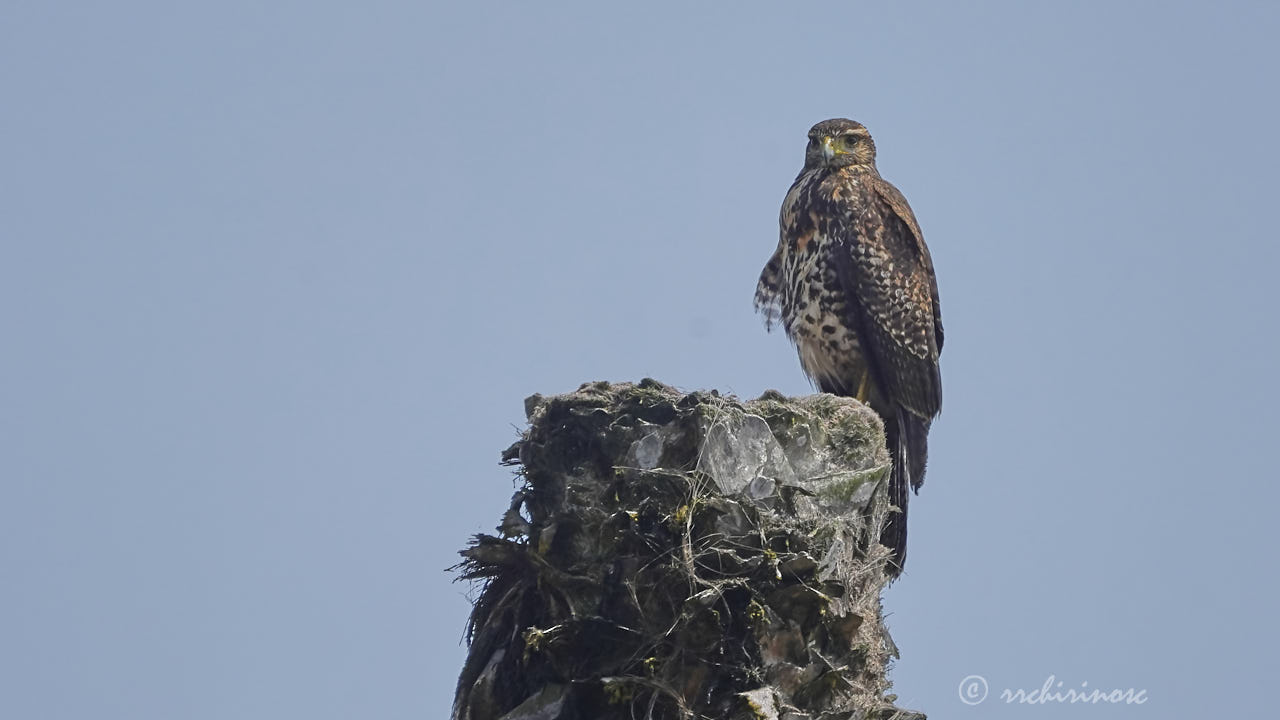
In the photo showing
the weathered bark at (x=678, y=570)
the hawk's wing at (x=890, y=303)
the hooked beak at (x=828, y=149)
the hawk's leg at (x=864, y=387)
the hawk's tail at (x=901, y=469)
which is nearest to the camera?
the weathered bark at (x=678, y=570)

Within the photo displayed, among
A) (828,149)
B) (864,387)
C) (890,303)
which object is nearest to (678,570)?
(864,387)

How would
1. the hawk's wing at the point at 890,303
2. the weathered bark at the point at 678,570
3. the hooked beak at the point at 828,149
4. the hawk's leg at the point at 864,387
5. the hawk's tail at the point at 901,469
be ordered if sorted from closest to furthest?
the weathered bark at the point at 678,570
the hawk's tail at the point at 901,469
the hawk's wing at the point at 890,303
the hawk's leg at the point at 864,387
the hooked beak at the point at 828,149

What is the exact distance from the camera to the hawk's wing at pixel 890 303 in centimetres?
1062

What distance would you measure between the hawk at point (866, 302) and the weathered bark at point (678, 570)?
2.60m

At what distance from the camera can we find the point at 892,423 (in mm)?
10625

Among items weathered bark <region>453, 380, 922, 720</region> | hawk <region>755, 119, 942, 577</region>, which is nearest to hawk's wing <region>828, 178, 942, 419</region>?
hawk <region>755, 119, 942, 577</region>

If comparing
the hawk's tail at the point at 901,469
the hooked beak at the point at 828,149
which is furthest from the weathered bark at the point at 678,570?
the hooked beak at the point at 828,149

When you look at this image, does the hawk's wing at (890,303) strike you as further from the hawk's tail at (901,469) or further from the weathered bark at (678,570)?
the weathered bark at (678,570)

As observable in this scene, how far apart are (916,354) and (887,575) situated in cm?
246

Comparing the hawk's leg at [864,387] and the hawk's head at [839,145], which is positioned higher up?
the hawk's head at [839,145]

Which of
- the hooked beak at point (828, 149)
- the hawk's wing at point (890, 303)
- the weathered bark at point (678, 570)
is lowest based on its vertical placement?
the weathered bark at point (678, 570)

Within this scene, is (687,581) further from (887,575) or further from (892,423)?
(892,423)

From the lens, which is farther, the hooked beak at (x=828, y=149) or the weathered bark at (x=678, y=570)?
the hooked beak at (x=828, y=149)

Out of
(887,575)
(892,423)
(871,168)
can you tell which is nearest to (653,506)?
(887,575)
